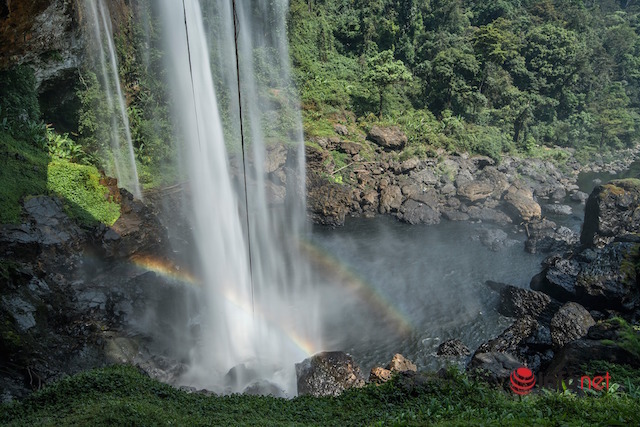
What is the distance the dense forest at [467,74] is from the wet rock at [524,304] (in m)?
16.5

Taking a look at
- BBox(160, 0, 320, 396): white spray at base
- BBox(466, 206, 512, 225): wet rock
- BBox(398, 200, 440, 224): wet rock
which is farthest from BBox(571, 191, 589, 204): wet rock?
BBox(160, 0, 320, 396): white spray at base

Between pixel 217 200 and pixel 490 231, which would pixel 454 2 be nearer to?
pixel 490 231

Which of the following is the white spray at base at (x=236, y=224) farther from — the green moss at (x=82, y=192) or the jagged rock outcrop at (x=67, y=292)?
the green moss at (x=82, y=192)

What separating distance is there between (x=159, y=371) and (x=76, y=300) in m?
4.03

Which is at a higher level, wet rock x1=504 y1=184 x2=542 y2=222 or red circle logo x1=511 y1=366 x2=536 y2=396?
red circle logo x1=511 y1=366 x2=536 y2=396

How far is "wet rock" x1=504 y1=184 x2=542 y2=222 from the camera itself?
93.8 feet

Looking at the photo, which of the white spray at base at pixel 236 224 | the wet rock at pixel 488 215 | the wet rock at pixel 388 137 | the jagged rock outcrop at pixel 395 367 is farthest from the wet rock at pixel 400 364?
the wet rock at pixel 388 137

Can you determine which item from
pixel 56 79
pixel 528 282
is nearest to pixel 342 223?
pixel 528 282

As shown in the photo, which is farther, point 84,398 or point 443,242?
point 443,242

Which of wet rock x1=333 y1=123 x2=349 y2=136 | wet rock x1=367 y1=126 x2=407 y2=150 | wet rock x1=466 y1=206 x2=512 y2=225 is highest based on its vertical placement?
wet rock x1=333 y1=123 x2=349 y2=136

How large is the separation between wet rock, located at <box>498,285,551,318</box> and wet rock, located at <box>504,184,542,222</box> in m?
11.5

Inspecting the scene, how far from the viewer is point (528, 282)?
21.3 metres

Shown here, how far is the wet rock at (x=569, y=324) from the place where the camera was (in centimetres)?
1494

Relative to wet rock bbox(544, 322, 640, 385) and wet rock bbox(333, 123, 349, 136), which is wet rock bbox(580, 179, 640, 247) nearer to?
wet rock bbox(544, 322, 640, 385)
